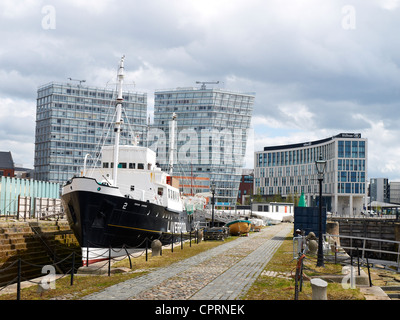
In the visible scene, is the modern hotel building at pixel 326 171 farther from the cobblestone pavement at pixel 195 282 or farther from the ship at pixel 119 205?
the cobblestone pavement at pixel 195 282

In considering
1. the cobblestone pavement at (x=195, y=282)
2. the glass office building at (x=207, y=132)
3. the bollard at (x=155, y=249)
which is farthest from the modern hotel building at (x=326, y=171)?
the cobblestone pavement at (x=195, y=282)

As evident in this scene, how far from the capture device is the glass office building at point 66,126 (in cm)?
12656

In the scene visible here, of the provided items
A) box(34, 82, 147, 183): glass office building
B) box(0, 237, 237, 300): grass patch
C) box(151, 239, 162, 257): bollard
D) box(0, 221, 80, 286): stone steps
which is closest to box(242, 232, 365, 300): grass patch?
box(0, 237, 237, 300): grass patch

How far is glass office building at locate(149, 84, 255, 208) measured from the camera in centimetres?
A: 13600

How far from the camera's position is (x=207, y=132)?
136 meters

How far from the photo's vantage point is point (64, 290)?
40.5 feet

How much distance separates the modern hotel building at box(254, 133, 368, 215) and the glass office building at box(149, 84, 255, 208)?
16.3m

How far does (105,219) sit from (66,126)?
11214cm

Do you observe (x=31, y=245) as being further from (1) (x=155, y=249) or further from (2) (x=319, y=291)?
(2) (x=319, y=291)
